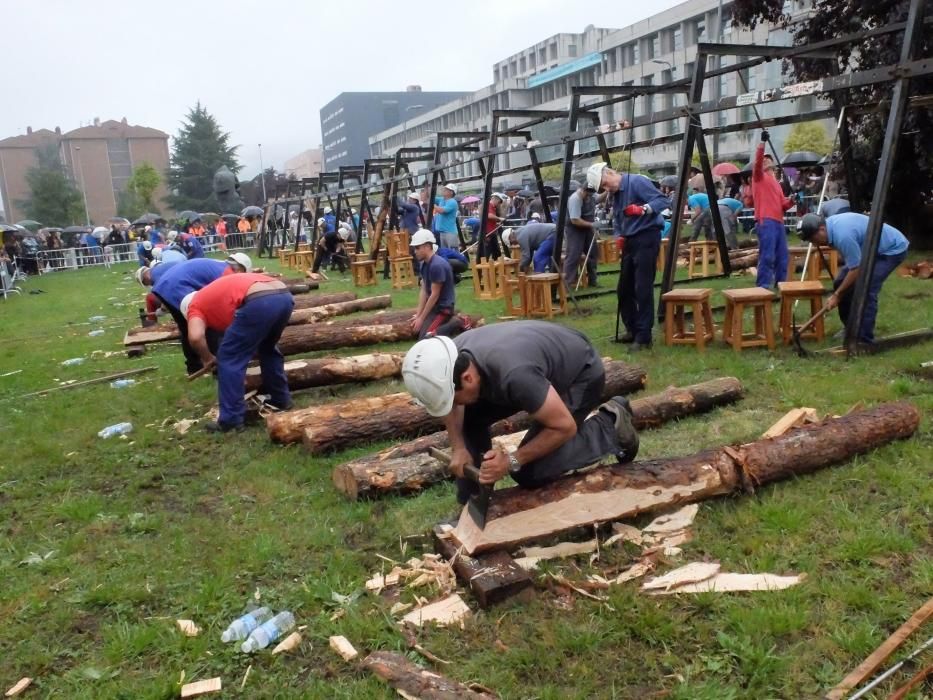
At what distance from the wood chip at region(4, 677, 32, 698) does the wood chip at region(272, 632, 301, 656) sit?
106cm

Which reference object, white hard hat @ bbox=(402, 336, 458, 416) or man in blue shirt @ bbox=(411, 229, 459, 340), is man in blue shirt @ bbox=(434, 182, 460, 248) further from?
white hard hat @ bbox=(402, 336, 458, 416)

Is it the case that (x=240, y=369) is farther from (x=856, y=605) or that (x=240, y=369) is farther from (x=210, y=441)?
(x=856, y=605)

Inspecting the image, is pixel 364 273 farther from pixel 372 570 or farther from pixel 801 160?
pixel 372 570

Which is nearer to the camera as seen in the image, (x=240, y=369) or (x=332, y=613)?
(x=332, y=613)

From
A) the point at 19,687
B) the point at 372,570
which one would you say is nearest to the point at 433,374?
the point at 372,570

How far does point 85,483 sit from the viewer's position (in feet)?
18.0

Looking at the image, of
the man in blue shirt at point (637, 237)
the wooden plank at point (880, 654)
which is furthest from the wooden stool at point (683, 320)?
the wooden plank at point (880, 654)

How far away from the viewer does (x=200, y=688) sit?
9.85 feet

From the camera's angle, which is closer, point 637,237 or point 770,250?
point 637,237

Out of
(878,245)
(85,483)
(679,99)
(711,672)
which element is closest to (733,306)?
(878,245)

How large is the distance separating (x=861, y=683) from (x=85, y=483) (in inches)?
203

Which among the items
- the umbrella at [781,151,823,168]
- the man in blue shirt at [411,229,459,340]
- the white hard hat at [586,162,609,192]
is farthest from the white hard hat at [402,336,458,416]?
the umbrella at [781,151,823,168]

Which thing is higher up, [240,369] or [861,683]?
[240,369]

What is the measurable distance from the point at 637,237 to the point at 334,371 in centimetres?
347
